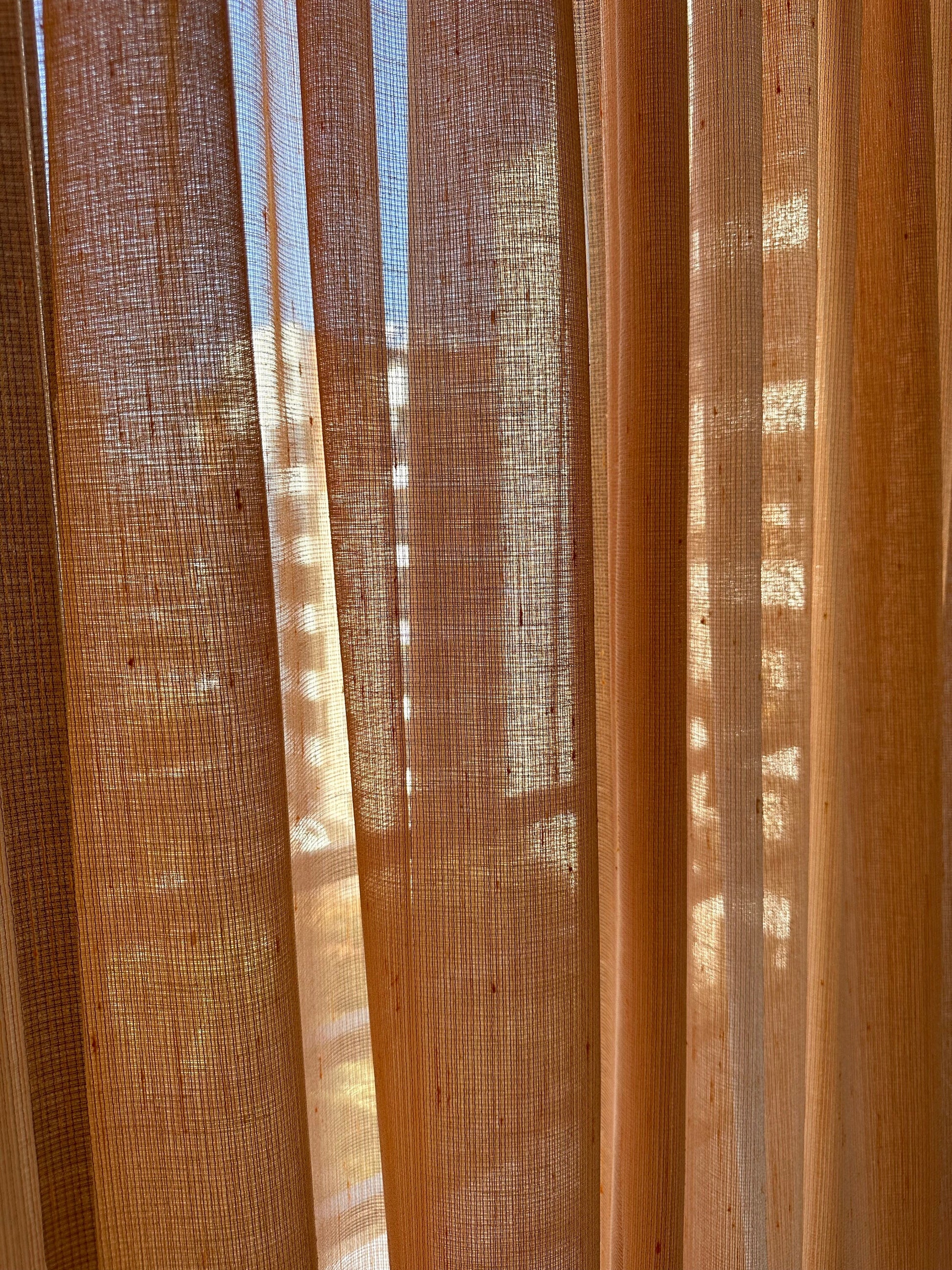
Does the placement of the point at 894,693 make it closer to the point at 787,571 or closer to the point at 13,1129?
the point at 787,571

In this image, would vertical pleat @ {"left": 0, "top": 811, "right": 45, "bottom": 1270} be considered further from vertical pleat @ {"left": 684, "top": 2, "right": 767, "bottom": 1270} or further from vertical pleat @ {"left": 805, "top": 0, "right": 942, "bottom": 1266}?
vertical pleat @ {"left": 805, "top": 0, "right": 942, "bottom": 1266}

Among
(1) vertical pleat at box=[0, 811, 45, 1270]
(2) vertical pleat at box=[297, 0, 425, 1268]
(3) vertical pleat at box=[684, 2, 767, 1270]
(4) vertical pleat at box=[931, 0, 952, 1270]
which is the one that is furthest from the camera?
(4) vertical pleat at box=[931, 0, 952, 1270]

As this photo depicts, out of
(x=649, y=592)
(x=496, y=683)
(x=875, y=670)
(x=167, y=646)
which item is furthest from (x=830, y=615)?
(x=167, y=646)

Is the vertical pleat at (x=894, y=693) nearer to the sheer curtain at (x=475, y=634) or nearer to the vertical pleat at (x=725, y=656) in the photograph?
the sheer curtain at (x=475, y=634)

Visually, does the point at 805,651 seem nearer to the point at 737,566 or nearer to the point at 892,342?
the point at 737,566

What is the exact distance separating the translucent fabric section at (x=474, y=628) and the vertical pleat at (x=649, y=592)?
7 centimetres

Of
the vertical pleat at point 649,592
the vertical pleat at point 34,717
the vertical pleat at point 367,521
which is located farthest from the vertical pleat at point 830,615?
the vertical pleat at point 34,717

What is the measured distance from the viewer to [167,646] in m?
0.39

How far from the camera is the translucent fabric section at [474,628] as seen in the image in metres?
0.48

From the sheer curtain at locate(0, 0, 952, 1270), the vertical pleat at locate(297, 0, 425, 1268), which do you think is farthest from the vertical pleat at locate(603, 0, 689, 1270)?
the vertical pleat at locate(297, 0, 425, 1268)

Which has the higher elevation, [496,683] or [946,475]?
[946,475]

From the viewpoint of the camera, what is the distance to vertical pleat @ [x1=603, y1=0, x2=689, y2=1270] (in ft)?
1.78

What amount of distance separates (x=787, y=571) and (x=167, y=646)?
1.44ft

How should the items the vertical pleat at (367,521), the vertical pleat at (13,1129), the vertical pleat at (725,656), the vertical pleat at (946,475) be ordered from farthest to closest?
the vertical pleat at (946,475) < the vertical pleat at (725,656) < the vertical pleat at (367,521) < the vertical pleat at (13,1129)
